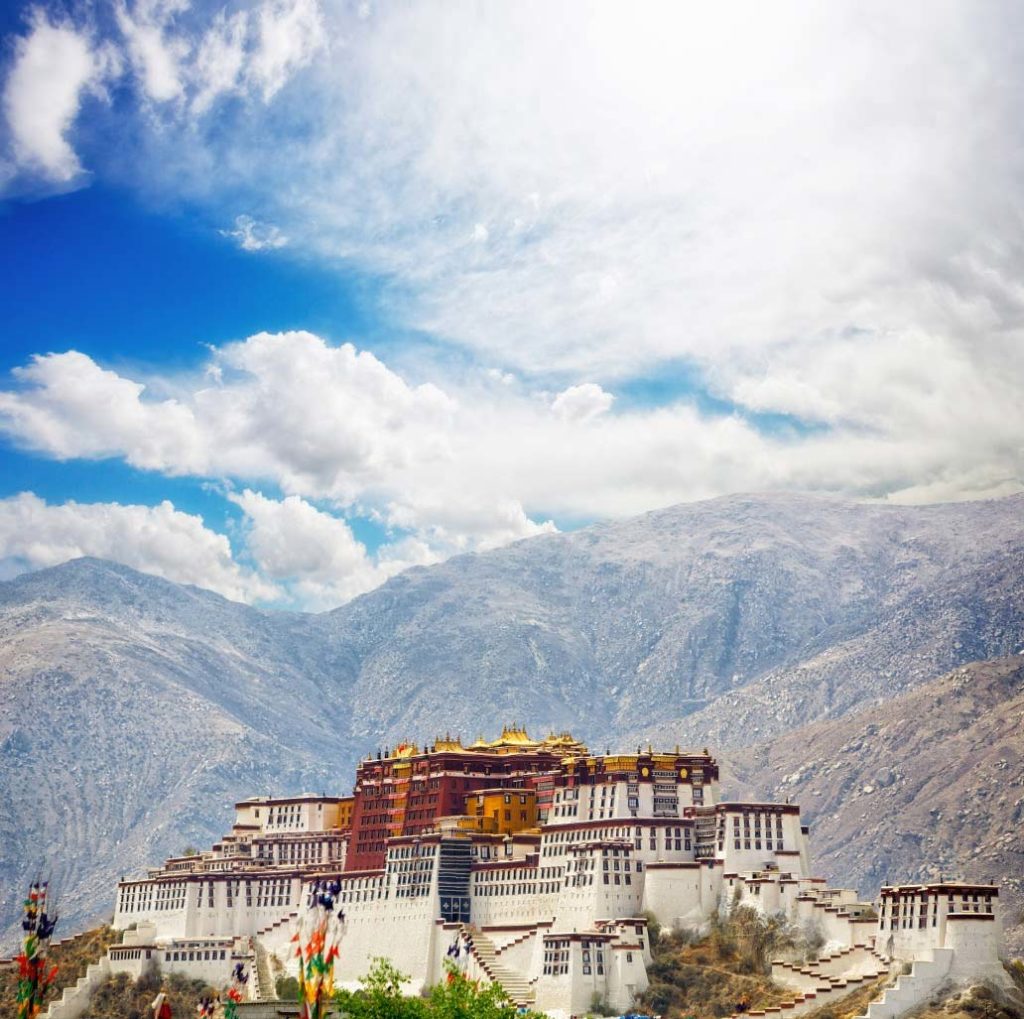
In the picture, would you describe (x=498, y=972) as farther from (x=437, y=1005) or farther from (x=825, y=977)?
(x=825, y=977)

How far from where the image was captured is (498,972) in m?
184

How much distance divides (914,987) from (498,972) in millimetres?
41160

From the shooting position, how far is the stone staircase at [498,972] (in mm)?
178125

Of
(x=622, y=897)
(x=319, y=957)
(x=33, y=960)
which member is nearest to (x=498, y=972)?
(x=622, y=897)

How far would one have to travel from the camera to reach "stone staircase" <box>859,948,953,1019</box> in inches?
6211

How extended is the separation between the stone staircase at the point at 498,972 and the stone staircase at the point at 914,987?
3107 cm

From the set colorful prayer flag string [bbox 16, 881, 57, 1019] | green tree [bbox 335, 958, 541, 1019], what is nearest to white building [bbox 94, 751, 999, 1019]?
green tree [bbox 335, 958, 541, 1019]

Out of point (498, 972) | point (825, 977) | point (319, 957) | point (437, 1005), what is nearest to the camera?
point (319, 957)

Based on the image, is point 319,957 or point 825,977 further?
point 825,977

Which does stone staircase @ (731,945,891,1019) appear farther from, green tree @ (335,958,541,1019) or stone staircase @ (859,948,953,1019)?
green tree @ (335,958,541,1019)

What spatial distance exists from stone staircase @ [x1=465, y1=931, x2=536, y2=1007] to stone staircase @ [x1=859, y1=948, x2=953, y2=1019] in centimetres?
3107

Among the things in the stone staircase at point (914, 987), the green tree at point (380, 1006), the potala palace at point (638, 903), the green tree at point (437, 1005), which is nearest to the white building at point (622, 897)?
the potala palace at point (638, 903)

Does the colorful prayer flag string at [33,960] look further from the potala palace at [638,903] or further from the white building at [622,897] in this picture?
the white building at [622,897]

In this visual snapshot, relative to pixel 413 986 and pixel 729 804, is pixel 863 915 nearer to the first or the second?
pixel 729 804
